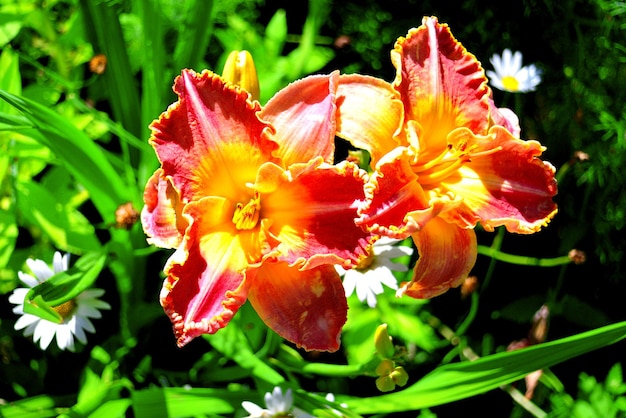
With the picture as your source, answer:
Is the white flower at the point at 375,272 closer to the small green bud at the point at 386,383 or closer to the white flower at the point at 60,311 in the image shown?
the small green bud at the point at 386,383

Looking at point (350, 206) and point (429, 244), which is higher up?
point (350, 206)

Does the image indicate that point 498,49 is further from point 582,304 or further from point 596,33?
point 582,304

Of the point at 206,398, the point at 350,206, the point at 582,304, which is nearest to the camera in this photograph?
the point at 350,206

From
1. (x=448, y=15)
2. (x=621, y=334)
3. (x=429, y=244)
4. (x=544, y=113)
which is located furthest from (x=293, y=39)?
(x=621, y=334)

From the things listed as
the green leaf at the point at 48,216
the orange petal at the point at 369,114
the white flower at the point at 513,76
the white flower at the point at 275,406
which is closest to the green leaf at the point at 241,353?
the white flower at the point at 275,406

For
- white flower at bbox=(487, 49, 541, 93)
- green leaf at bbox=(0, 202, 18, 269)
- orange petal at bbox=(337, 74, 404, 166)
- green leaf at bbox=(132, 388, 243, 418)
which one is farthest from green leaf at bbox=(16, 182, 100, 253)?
white flower at bbox=(487, 49, 541, 93)

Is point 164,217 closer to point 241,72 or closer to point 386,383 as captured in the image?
point 241,72
